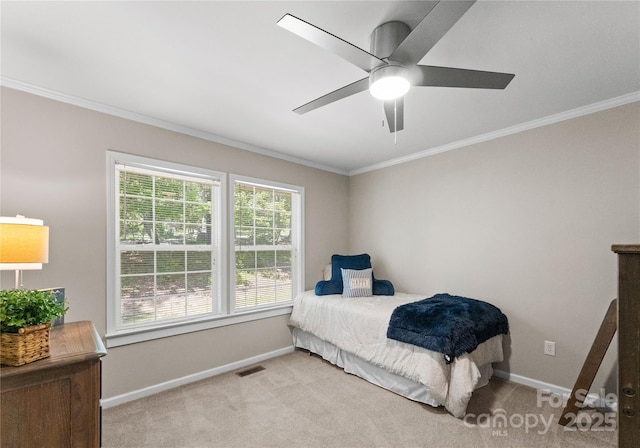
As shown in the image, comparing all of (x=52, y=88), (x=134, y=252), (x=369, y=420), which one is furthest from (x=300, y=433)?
(x=52, y=88)

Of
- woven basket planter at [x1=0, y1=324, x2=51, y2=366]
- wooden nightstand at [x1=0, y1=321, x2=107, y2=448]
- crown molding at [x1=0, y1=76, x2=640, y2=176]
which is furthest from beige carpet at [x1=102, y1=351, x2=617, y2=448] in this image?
crown molding at [x1=0, y1=76, x2=640, y2=176]

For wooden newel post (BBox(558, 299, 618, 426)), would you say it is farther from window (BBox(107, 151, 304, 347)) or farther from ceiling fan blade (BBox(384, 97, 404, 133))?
window (BBox(107, 151, 304, 347))

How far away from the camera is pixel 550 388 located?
2.75 metres

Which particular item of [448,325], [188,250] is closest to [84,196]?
[188,250]

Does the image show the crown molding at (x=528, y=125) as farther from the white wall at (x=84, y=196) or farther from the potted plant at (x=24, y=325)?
the potted plant at (x=24, y=325)

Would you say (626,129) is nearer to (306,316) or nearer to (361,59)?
(361,59)

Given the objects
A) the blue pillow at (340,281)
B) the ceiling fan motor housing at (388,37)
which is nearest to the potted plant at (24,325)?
the ceiling fan motor housing at (388,37)

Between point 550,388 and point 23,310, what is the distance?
12.3 ft

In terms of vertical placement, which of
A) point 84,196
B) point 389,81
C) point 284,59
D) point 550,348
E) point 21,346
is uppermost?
point 284,59

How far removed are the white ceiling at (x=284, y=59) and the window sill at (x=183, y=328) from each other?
1917mm

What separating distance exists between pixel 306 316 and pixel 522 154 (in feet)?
9.33

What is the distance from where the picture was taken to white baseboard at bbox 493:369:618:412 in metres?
2.47

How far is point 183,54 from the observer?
189 cm

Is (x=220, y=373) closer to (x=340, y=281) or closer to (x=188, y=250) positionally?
(x=188, y=250)
